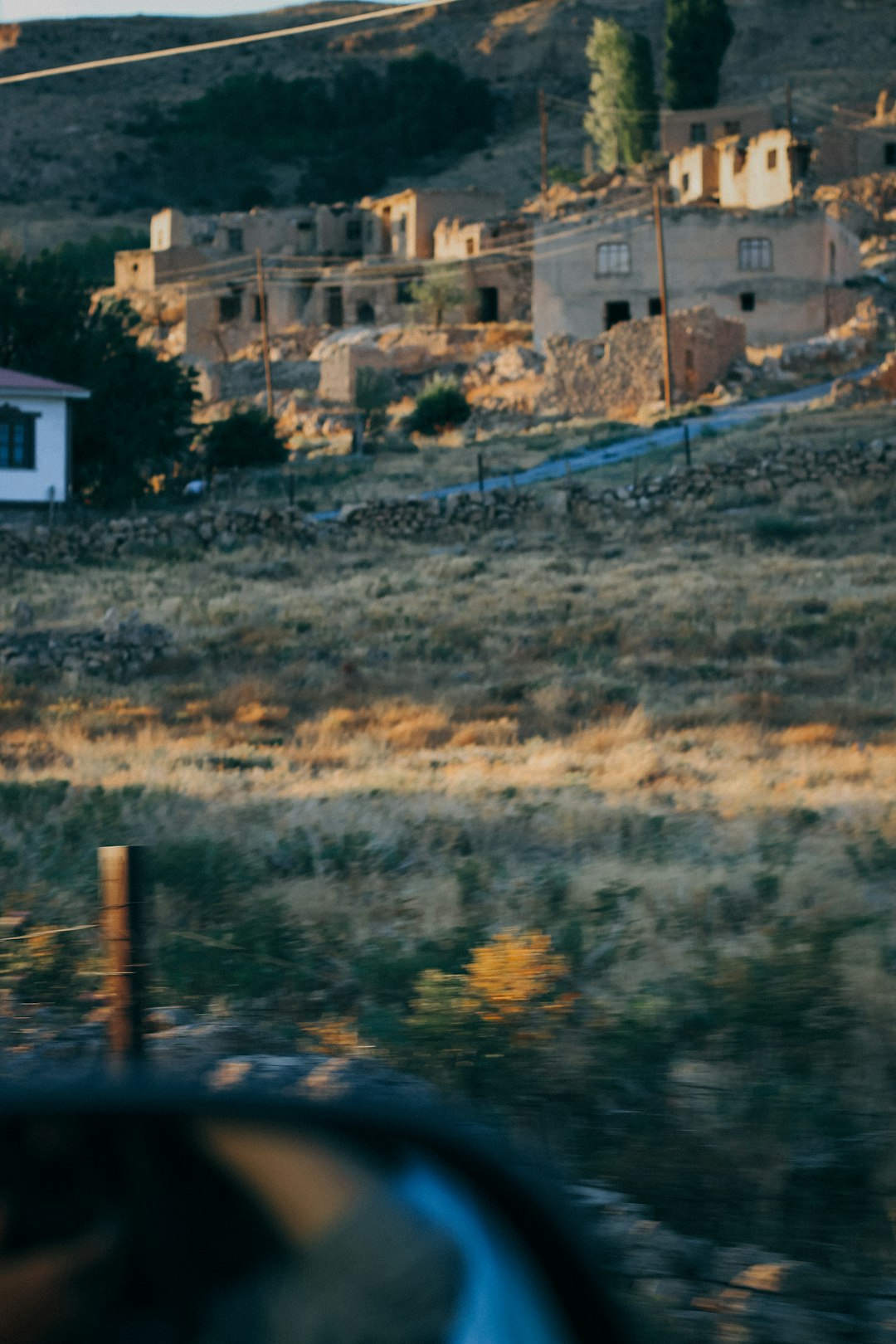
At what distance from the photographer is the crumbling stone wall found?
45562 mm

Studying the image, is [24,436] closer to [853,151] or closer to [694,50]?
[853,151]

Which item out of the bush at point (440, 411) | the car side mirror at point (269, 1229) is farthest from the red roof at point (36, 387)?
the car side mirror at point (269, 1229)

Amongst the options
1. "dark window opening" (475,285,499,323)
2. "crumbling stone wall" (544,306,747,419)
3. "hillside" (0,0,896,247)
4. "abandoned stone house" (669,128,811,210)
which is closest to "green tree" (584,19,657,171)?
"hillside" (0,0,896,247)

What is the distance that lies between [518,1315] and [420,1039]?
11.4ft

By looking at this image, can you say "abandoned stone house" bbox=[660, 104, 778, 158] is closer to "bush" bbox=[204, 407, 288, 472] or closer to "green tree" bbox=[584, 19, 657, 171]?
"green tree" bbox=[584, 19, 657, 171]

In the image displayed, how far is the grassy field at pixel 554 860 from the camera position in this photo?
4.53 meters

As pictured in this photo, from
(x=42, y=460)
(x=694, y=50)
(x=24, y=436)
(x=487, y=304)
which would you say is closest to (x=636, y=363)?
(x=487, y=304)

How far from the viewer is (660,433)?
136 ft

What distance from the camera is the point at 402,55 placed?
500 ft

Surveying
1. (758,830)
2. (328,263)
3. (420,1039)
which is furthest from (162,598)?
(328,263)

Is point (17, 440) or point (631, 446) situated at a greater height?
point (631, 446)

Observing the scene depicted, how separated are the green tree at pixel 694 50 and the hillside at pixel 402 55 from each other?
869 cm

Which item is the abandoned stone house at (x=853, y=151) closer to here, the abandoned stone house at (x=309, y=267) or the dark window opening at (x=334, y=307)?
the abandoned stone house at (x=309, y=267)

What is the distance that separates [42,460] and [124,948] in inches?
1293
